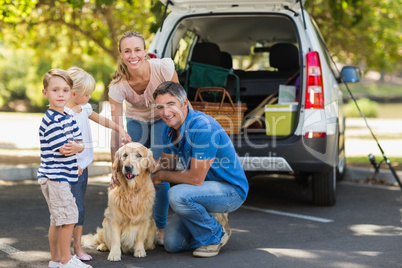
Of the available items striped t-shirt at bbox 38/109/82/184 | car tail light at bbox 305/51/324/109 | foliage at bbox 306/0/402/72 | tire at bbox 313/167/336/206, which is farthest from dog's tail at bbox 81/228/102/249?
foliage at bbox 306/0/402/72

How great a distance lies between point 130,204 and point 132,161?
348 mm

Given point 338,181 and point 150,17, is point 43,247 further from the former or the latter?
point 150,17

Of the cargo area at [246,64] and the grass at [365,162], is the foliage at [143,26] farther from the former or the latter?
the grass at [365,162]

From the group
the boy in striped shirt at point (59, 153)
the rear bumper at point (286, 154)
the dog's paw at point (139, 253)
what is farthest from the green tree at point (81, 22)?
the boy in striped shirt at point (59, 153)

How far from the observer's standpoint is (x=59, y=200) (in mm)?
3975

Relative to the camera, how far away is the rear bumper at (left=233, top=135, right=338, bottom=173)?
6164 millimetres

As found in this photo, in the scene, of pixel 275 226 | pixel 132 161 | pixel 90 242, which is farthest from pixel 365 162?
pixel 132 161

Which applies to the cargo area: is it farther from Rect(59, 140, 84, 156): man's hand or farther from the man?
Rect(59, 140, 84, 156): man's hand

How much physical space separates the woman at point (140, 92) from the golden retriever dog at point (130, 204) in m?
0.44

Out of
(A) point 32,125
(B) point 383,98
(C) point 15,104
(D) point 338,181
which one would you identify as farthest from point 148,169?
(B) point 383,98

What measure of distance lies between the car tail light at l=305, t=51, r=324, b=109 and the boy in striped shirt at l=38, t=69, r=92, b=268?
297 cm

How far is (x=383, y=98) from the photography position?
50.2 meters

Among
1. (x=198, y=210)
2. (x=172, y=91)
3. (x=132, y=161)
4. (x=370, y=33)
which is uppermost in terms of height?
(x=370, y=33)

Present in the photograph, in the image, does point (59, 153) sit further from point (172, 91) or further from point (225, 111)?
point (225, 111)
